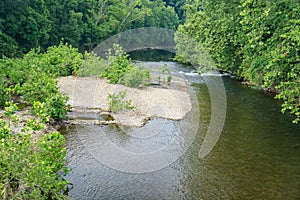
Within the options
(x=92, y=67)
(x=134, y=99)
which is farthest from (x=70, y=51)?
(x=134, y=99)

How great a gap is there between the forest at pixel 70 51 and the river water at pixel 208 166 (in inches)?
44.4

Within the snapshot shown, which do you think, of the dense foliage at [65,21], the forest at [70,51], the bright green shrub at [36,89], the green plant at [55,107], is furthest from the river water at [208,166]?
the dense foliage at [65,21]

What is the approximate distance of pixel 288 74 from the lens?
32.3 ft

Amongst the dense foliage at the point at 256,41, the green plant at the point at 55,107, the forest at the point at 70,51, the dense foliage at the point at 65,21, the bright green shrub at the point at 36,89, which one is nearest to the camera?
the forest at the point at 70,51

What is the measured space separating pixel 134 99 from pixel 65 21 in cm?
2627

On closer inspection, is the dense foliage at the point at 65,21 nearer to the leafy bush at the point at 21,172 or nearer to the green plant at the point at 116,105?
the green plant at the point at 116,105

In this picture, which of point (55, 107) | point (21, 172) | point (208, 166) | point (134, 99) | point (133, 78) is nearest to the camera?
point (21, 172)

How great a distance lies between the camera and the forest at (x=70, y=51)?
26.2ft

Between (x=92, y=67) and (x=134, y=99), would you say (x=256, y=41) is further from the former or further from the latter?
(x=92, y=67)

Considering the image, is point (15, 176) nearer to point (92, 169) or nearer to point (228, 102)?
point (92, 169)

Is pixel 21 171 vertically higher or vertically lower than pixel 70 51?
lower

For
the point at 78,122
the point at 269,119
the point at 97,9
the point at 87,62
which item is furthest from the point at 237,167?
the point at 97,9

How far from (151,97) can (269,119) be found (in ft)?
23.3

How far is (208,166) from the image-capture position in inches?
450
